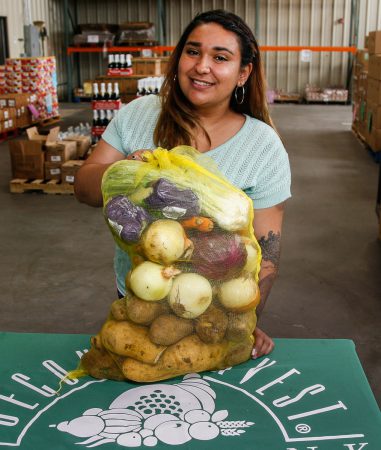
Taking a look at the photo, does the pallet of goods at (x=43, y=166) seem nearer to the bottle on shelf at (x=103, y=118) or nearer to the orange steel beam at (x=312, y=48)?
the bottle on shelf at (x=103, y=118)

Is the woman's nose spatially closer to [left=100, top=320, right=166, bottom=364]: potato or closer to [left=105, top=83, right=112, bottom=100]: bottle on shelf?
[left=100, top=320, right=166, bottom=364]: potato

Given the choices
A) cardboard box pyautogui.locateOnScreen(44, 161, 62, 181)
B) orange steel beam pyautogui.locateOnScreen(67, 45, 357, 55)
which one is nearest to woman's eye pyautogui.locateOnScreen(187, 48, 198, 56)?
cardboard box pyautogui.locateOnScreen(44, 161, 62, 181)

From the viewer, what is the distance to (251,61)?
185cm

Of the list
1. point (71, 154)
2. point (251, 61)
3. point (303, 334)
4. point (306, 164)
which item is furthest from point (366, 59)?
point (251, 61)

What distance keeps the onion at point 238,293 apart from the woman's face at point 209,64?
0.63 m

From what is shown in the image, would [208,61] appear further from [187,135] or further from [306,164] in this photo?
[306,164]

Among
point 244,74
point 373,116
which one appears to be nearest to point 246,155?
point 244,74

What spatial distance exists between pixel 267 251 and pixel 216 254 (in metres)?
0.46

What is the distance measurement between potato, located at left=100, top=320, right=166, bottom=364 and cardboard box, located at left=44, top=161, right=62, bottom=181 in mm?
6016

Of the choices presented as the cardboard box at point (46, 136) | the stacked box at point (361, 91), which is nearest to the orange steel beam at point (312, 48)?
the stacked box at point (361, 91)

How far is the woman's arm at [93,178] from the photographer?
5.54 ft

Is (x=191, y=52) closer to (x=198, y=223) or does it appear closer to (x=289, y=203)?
(x=198, y=223)

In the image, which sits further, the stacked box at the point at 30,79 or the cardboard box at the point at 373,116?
the stacked box at the point at 30,79

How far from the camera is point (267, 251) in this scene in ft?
5.88
